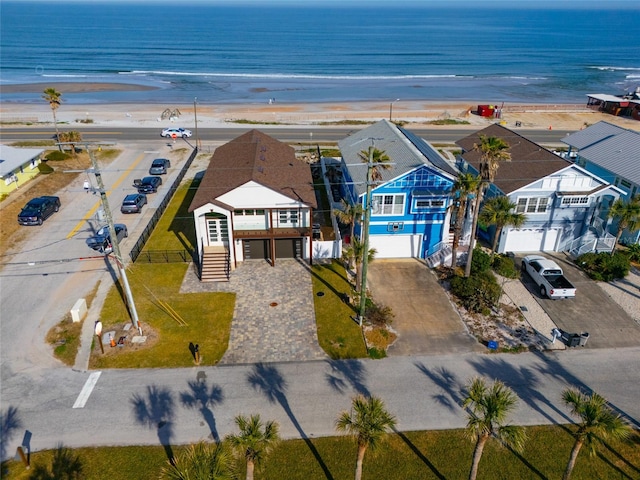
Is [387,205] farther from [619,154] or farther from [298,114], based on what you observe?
[298,114]

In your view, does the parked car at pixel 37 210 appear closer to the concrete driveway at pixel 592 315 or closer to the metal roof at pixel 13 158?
the metal roof at pixel 13 158

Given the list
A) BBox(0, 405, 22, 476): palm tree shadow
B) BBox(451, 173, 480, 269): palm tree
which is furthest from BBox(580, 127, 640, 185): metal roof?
BBox(0, 405, 22, 476): palm tree shadow

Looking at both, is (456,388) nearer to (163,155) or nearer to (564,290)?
(564,290)

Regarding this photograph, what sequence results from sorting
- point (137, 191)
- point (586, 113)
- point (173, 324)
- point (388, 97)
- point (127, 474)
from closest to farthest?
point (127, 474) → point (173, 324) → point (137, 191) → point (586, 113) → point (388, 97)

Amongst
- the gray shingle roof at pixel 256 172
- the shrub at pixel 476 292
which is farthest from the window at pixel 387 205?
the shrub at pixel 476 292

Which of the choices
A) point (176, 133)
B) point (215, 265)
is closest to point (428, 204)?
point (215, 265)

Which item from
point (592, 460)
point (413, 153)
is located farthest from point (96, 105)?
Result: point (592, 460)

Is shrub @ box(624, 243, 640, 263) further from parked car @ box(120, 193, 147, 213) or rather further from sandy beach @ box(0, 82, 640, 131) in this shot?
sandy beach @ box(0, 82, 640, 131)
